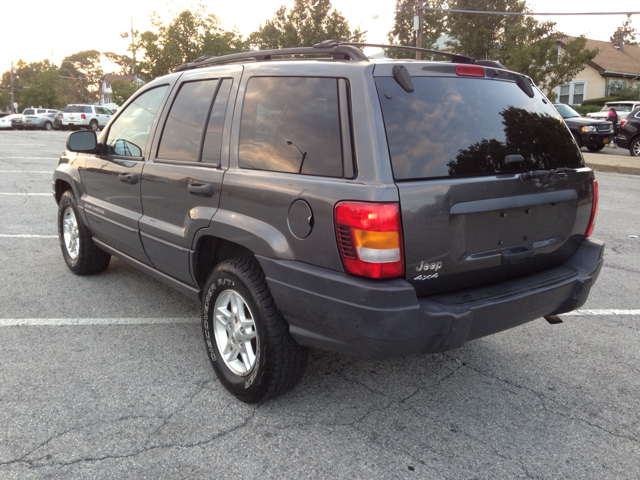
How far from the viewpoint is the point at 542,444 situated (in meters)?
2.77

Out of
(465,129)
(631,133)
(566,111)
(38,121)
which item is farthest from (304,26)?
(465,129)

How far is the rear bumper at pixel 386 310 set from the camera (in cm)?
251

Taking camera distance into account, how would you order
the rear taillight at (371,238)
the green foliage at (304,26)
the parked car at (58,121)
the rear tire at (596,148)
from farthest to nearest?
the green foliage at (304,26) < the parked car at (58,121) < the rear tire at (596,148) < the rear taillight at (371,238)

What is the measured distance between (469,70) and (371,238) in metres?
1.15

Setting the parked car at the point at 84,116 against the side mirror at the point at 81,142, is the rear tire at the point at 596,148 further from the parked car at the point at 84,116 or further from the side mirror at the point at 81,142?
the parked car at the point at 84,116

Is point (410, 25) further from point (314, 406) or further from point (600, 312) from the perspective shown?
point (314, 406)

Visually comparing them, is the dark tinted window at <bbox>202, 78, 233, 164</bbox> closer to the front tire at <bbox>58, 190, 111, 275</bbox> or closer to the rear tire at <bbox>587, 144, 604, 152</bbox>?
the front tire at <bbox>58, 190, 111, 275</bbox>

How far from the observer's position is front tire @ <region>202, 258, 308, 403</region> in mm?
2916

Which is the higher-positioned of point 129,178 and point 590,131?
point 590,131

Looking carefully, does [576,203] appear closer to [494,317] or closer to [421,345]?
[494,317]

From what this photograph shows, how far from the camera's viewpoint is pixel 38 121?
4284cm

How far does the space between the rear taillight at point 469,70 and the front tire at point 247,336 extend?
1.45 metres

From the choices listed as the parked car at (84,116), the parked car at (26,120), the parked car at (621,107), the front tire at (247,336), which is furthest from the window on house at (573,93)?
the front tire at (247,336)

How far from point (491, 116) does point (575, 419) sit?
1627 mm
